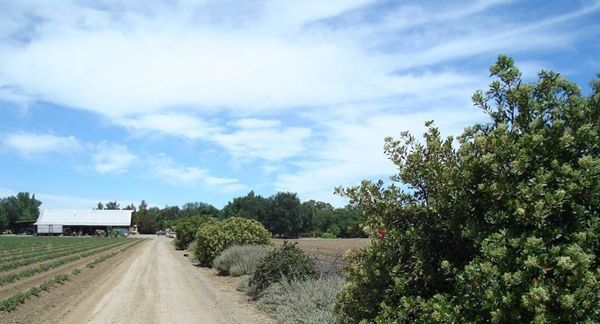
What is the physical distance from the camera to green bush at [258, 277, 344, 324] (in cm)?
1079

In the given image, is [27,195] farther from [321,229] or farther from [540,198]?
[540,198]

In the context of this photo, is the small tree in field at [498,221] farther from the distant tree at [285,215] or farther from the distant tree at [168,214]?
the distant tree at [168,214]

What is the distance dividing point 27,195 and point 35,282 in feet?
556

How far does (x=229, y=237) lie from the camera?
2950cm

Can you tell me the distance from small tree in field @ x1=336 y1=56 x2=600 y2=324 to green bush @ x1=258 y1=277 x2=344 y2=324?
5.89 metres

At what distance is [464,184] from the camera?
4008 millimetres

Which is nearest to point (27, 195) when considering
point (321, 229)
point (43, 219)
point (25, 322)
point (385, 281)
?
point (43, 219)

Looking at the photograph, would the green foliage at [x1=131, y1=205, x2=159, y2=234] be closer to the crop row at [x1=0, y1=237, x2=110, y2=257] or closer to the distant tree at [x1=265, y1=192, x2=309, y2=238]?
the distant tree at [x1=265, y1=192, x2=309, y2=238]

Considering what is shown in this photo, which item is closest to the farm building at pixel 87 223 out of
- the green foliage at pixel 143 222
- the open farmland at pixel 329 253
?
the green foliage at pixel 143 222

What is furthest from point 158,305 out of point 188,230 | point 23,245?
point 23,245

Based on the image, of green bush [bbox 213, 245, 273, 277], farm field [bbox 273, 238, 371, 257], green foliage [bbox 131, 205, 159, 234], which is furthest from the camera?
green foliage [bbox 131, 205, 159, 234]

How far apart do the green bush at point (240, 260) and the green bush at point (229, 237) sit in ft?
8.12

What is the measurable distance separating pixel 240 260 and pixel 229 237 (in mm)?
5207

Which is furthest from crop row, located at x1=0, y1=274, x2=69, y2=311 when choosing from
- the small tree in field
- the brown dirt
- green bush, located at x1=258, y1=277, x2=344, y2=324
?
the small tree in field
